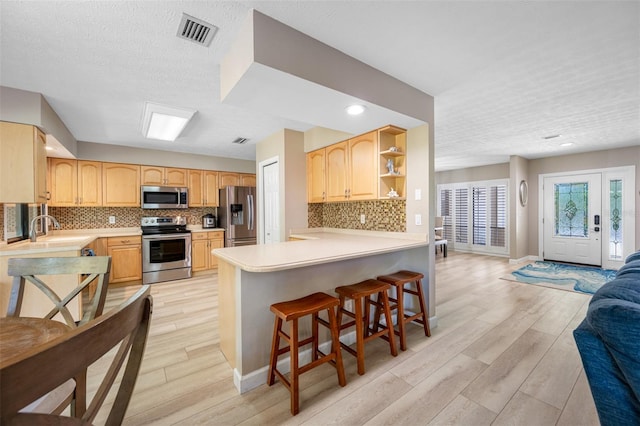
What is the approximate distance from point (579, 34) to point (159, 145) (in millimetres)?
5453

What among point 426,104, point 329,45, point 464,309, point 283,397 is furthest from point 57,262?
point 464,309

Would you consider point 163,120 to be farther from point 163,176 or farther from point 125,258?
point 125,258

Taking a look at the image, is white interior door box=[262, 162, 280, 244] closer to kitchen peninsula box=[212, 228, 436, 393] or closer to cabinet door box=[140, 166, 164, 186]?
kitchen peninsula box=[212, 228, 436, 393]

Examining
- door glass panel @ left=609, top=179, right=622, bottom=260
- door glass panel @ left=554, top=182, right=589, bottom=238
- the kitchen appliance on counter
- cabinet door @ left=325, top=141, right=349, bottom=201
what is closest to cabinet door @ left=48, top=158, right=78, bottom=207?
the kitchen appliance on counter

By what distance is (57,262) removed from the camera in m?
1.55

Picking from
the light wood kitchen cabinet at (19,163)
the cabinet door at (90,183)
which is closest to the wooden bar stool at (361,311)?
the light wood kitchen cabinet at (19,163)

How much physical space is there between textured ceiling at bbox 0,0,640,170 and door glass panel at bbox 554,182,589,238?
261cm

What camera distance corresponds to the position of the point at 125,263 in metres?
4.42

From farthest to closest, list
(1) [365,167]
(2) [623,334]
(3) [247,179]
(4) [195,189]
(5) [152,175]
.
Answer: (3) [247,179], (4) [195,189], (5) [152,175], (1) [365,167], (2) [623,334]

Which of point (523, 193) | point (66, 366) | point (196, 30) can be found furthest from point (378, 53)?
point (523, 193)

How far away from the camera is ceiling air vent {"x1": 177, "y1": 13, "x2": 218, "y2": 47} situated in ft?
5.42

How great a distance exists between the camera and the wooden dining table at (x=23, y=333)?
95 centimetres

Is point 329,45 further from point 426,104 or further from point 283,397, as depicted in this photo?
point 283,397

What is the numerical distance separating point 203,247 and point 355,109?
4104mm
